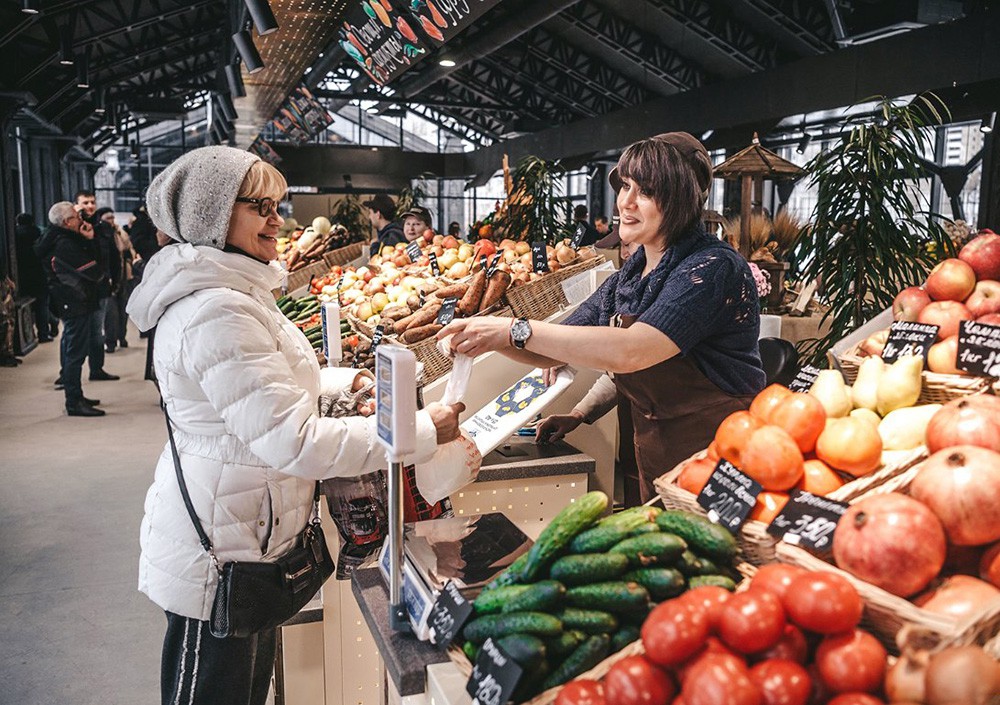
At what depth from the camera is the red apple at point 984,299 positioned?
6.59ft

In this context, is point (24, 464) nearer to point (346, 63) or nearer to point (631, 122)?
point (631, 122)

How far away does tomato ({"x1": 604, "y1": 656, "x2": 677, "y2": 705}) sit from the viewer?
1095 millimetres

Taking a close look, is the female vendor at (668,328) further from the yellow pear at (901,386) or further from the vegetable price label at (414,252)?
the vegetable price label at (414,252)

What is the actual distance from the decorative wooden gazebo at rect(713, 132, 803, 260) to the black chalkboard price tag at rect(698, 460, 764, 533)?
174 inches

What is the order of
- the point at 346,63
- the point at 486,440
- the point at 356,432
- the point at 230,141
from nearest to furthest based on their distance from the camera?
the point at 356,432, the point at 486,440, the point at 230,141, the point at 346,63

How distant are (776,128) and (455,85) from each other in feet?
41.3

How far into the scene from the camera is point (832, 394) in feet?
5.70

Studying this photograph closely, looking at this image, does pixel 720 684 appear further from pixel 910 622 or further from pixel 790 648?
pixel 910 622

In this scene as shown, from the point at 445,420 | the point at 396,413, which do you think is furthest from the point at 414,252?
the point at 396,413

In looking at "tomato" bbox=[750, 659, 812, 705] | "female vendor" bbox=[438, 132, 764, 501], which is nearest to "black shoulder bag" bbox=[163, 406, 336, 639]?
"female vendor" bbox=[438, 132, 764, 501]

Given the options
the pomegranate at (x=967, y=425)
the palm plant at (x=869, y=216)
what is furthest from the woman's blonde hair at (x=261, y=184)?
the palm plant at (x=869, y=216)

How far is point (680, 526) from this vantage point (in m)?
1.41

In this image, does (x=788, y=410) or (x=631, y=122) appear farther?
(x=631, y=122)

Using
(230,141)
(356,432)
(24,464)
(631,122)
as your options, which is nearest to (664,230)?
(356,432)
